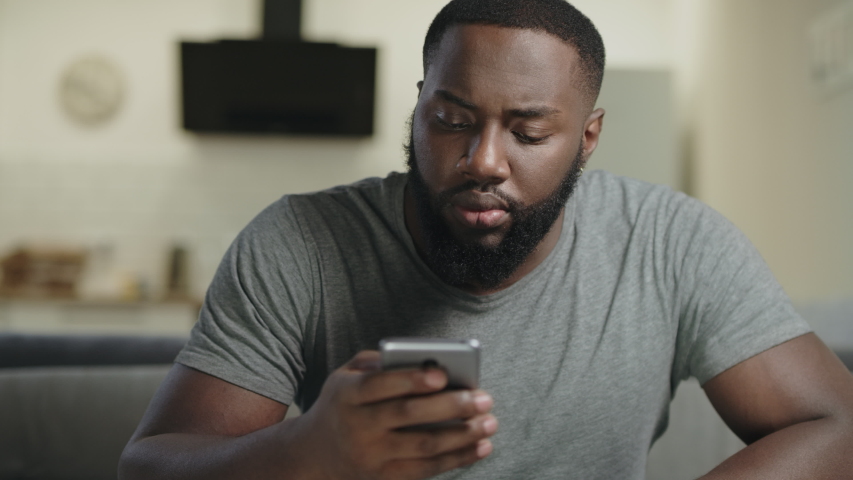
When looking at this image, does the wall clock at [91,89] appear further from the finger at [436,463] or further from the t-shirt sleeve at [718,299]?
the finger at [436,463]

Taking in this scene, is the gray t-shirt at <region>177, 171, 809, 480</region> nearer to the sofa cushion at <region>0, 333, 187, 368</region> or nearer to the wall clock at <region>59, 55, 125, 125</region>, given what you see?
the sofa cushion at <region>0, 333, 187, 368</region>

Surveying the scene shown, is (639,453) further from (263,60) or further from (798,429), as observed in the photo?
(263,60)

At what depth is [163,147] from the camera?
498 centimetres

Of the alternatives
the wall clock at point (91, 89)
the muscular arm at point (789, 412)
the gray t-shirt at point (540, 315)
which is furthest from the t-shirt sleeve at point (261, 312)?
the wall clock at point (91, 89)

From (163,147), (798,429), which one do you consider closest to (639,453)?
(798,429)

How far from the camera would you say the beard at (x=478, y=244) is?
1.02 metres

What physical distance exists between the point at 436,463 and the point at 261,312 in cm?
44

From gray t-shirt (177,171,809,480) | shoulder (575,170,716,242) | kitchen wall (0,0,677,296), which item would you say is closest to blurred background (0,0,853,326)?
kitchen wall (0,0,677,296)

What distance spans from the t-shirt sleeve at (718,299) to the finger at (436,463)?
550mm

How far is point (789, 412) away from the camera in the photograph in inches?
39.5

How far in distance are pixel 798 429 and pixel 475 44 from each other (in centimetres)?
64

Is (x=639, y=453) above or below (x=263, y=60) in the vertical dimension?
below

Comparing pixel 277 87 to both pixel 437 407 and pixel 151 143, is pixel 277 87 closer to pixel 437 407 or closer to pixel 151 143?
pixel 151 143

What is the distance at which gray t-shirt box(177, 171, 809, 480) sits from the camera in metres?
1.04
